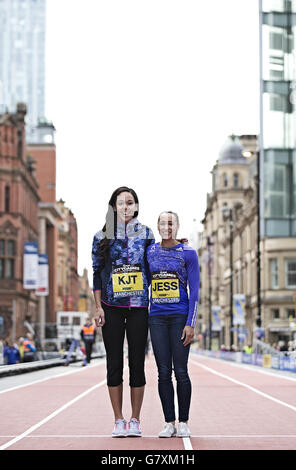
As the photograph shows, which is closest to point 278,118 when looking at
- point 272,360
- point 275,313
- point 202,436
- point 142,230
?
point 272,360

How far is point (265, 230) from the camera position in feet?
157

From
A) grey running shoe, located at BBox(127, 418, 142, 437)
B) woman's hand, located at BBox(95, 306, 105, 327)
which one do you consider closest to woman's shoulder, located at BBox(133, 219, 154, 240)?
woman's hand, located at BBox(95, 306, 105, 327)

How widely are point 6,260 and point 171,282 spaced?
8325cm

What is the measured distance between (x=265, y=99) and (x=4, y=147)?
49631mm

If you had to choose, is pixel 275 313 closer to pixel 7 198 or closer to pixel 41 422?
pixel 7 198

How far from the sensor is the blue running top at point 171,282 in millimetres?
8984

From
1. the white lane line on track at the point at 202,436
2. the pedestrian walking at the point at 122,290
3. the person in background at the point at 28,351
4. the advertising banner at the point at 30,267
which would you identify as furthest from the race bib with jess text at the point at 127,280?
the advertising banner at the point at 30,267

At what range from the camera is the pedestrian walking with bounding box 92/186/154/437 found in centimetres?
891

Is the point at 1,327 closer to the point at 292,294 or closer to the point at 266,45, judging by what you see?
the point at 292,294

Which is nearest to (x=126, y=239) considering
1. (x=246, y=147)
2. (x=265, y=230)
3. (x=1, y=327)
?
(x=265, y=230)

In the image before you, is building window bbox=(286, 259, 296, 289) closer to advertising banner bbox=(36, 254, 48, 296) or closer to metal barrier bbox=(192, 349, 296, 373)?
advertising banner bbox=(36, 254, 48, 296)

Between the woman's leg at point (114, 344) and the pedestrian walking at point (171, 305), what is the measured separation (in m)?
0.31

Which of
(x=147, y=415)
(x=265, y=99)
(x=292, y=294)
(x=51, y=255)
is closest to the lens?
(x=147, y=415)

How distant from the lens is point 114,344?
29.3 ft
